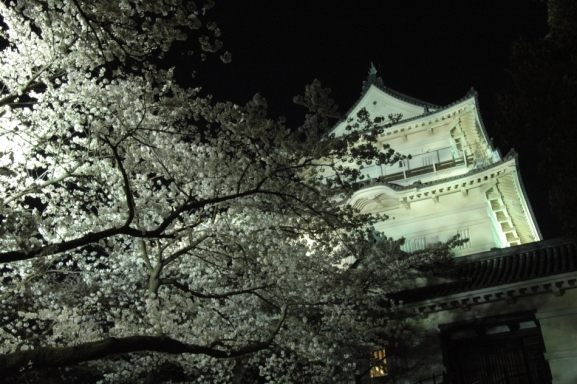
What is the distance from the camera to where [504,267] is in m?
15.8

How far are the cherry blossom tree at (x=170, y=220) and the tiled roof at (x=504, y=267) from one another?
5.55 ft

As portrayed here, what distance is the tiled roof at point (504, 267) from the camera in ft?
46.3

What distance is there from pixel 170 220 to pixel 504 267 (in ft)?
40.5

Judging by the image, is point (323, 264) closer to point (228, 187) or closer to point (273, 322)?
point (273, 322)

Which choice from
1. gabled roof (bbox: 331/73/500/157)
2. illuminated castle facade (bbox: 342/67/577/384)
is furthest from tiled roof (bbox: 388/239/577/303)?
gabled roof (bbox: 331/73/500/157)

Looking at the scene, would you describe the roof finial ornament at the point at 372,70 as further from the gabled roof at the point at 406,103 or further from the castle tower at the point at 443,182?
the castle tower at the point at 443,182

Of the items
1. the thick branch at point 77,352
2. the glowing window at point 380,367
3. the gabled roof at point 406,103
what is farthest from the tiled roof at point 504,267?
the thick branch at point 77,352

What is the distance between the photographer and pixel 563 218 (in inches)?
368

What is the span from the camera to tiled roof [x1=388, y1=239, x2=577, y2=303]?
14.1 meters

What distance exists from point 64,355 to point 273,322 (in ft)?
23.3

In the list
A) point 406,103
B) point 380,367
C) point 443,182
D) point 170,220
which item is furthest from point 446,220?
point 170,220

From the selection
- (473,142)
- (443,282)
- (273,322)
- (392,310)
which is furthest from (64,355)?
(473,142)

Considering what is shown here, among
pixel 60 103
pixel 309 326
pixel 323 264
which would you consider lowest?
pixel 309 326

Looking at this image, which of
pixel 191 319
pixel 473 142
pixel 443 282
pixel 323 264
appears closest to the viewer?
pixel 191 319
